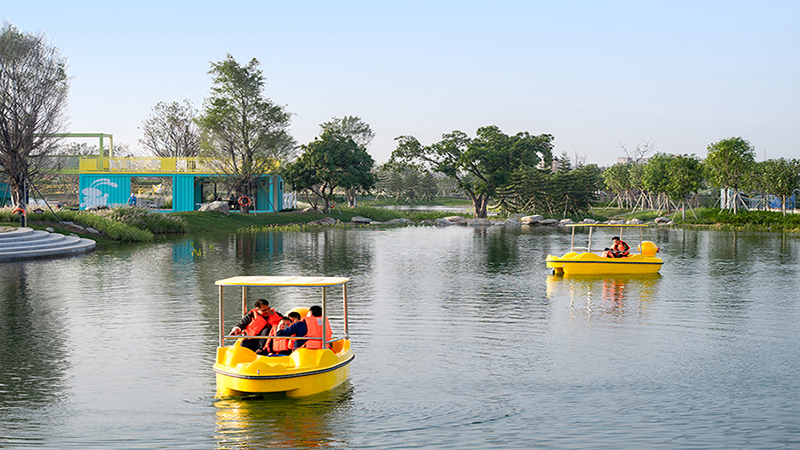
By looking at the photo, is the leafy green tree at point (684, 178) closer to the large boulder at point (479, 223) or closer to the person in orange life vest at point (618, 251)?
the large boulder at point (479, 223)

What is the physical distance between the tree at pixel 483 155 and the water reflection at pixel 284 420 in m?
66.5

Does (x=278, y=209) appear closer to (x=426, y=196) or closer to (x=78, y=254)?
(x=78, y=254)

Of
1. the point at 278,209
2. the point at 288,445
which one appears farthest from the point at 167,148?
the point at 288,445

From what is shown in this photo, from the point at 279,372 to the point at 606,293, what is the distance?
586 inches

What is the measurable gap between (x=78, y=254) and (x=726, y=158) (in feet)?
187

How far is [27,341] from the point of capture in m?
15.4

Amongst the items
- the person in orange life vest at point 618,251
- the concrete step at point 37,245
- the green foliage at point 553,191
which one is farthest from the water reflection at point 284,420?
the green foliage at point 553,191

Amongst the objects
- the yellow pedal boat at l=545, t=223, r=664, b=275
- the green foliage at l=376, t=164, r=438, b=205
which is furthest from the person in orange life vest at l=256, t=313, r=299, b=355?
the green foliage at l=376, t=164, r=438, b=205

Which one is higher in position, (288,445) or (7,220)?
(7,220)

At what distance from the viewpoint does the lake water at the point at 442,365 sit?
32.4ft

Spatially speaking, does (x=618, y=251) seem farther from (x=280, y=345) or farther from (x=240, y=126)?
(x=240, y=126)

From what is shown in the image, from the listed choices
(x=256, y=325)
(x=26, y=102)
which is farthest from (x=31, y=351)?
(x=26, y=102)

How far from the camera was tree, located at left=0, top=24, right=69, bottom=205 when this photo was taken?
145ft

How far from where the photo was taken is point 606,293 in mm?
23047
